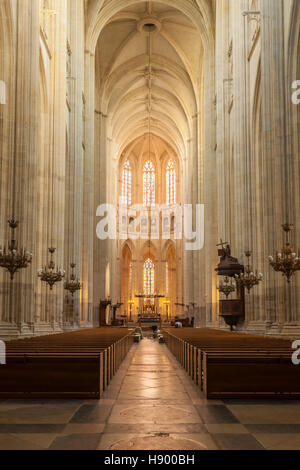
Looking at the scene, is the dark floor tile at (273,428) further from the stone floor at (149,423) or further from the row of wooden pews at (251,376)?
the row of wooden pews at (251,376)

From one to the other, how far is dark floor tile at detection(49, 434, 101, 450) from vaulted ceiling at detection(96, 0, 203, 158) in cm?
3073

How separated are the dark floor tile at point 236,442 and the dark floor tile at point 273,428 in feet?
0.72

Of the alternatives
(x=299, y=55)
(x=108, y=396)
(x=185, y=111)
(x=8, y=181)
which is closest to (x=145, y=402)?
(x=108, y=396)

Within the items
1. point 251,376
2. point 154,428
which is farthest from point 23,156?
point 154,428

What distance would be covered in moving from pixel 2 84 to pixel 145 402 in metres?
9.68

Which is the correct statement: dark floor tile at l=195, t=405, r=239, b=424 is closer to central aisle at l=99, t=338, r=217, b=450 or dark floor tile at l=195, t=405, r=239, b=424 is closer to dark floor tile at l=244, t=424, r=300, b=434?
central aisle at l=99, t=338, r=217, b=450

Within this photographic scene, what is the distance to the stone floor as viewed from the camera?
160 inches

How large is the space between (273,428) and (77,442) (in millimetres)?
1687

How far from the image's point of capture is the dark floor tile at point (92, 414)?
16.5ft

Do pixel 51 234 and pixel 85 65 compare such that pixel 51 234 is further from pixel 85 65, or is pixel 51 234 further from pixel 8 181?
pixel 85 65

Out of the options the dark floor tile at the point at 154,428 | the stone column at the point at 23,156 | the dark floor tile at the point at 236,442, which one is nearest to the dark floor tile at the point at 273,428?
the dark floor tile at the point at 236,442

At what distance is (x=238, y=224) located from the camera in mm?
19438

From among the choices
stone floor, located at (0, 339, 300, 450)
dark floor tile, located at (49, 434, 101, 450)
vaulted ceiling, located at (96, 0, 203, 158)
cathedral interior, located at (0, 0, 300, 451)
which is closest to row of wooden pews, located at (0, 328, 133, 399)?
cathedral interior, located at (0, 0, 300, 451)

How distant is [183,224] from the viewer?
4881cm
